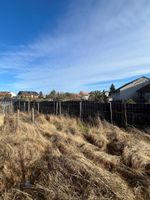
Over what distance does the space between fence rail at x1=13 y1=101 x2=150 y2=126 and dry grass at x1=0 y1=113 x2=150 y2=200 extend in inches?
133

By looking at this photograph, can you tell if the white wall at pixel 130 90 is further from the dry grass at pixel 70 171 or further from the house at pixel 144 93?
the dry grass at pixel 70 171

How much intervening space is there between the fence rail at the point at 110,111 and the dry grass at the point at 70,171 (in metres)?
3.37

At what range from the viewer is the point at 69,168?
421 centimetres

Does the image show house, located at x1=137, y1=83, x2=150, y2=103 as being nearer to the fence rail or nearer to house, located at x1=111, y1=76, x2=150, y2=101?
house, located at x1=111, y1=76, x2=150, y2=101

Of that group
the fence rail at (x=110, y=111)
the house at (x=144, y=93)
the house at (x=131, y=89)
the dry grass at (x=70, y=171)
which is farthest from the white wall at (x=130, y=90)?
the dry grass at (x=70, y=171)

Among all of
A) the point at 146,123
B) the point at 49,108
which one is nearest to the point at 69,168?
the point at 146,123

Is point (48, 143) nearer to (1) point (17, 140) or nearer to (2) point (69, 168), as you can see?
→ (1) point (17, 140)

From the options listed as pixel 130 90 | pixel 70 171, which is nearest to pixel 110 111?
pixel 70 171

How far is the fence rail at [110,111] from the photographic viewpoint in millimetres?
9367

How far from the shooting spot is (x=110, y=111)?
35.5ft

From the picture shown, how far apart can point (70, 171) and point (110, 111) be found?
6.95m

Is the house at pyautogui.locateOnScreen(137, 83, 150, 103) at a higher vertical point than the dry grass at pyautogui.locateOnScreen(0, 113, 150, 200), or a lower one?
higher

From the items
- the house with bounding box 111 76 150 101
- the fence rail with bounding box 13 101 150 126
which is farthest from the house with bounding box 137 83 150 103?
the fence rail with bounding box 13 101 150 126

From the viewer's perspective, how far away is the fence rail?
937cm
